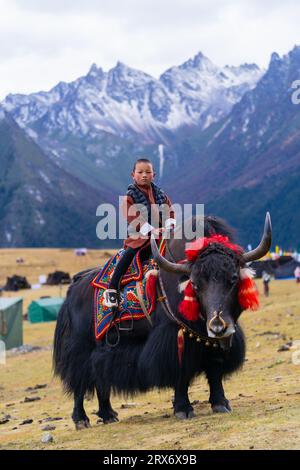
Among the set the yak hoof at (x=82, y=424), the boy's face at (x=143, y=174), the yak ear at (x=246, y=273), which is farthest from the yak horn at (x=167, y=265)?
the yak hoof at (x=82, y=424)

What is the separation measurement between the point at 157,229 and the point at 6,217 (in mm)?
168529

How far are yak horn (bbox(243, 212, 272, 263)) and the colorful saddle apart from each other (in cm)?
101

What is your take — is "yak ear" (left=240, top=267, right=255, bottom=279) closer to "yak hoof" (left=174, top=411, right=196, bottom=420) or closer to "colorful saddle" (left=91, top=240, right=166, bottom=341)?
"colorful saddle" (left=91, top=240, right=166, bottom=341)

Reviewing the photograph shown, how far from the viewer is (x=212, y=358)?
24.5 ft

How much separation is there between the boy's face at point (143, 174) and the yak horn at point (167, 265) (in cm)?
92

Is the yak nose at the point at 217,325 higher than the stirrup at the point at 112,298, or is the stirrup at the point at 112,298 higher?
the stirrup at the point at 112,298

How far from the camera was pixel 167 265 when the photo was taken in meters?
7.21

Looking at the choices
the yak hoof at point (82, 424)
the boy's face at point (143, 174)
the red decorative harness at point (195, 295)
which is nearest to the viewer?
the red decorative harness at point (195, 295)

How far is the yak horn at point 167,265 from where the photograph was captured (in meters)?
7.19

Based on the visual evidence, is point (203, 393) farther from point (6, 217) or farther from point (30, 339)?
point (6, 217)

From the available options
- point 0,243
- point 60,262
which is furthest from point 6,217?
point 60,262

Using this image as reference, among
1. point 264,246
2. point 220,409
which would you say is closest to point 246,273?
point 264,246

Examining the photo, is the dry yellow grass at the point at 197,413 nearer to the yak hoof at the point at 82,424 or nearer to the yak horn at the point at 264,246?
the yak hoof at the point at 82,424

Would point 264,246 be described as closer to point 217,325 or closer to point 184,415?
point 217,325
